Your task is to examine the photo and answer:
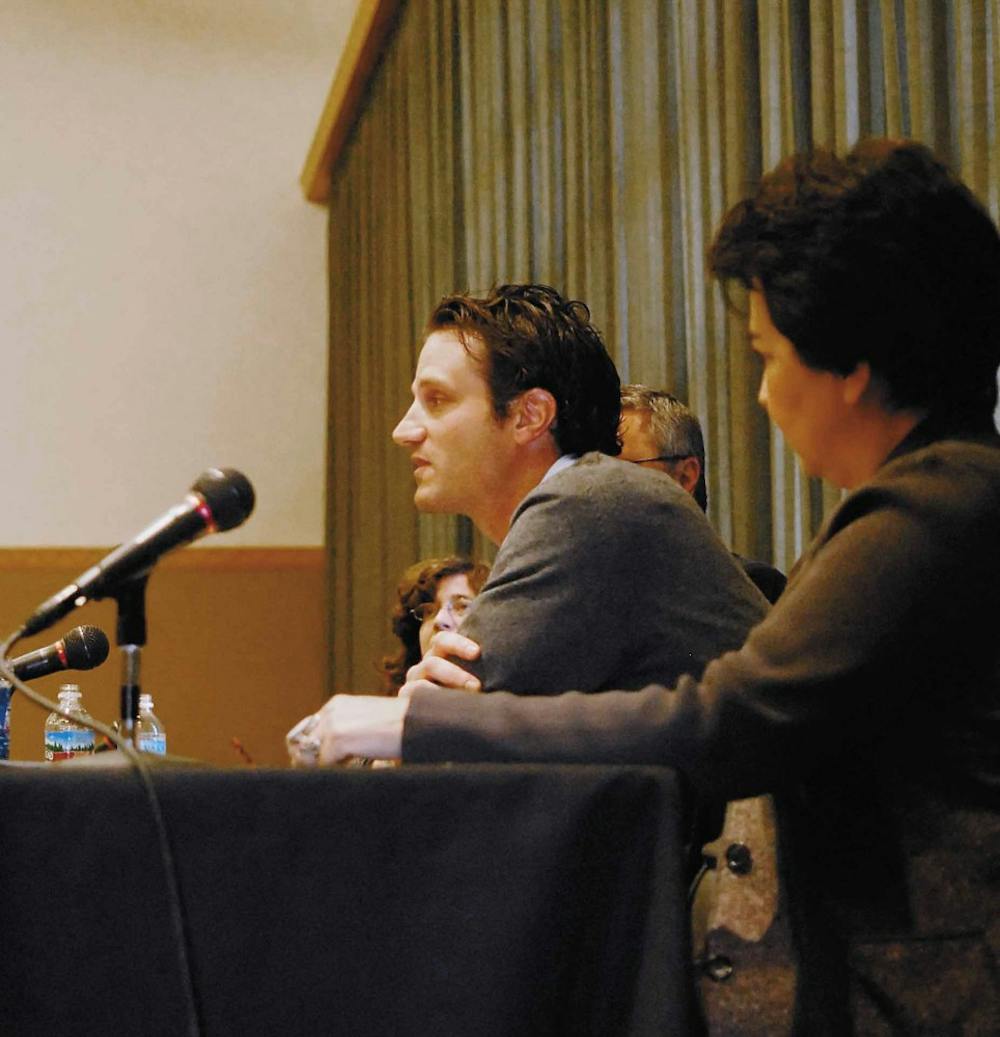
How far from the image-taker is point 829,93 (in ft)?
8.81

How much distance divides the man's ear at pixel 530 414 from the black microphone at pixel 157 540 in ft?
2.28

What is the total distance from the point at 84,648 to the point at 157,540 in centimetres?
67

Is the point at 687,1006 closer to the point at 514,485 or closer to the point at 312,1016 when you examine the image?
the point at 312,1016

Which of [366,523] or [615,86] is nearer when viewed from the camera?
[615,86]

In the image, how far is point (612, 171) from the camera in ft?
11.9

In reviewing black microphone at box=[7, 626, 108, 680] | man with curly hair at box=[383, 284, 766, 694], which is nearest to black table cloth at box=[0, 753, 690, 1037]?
man with curly hair at box=[383, 284, 766, 694]

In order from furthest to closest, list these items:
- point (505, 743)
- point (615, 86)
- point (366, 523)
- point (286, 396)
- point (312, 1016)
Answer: point (286, 396), point (366, 523), point (615, 86), point (505, 743), point (312, 1016)

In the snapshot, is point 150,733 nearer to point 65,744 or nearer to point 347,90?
point 65,744

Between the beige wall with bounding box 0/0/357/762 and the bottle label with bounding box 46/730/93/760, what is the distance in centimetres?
275

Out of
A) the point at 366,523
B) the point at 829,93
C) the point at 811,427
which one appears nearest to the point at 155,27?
the point at 366,523

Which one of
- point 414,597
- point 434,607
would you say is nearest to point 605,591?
point 434,607

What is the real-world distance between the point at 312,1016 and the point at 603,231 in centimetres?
285

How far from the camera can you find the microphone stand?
1.26 m

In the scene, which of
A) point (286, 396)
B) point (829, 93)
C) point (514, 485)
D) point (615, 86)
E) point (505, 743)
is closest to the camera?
point (505, 743)
